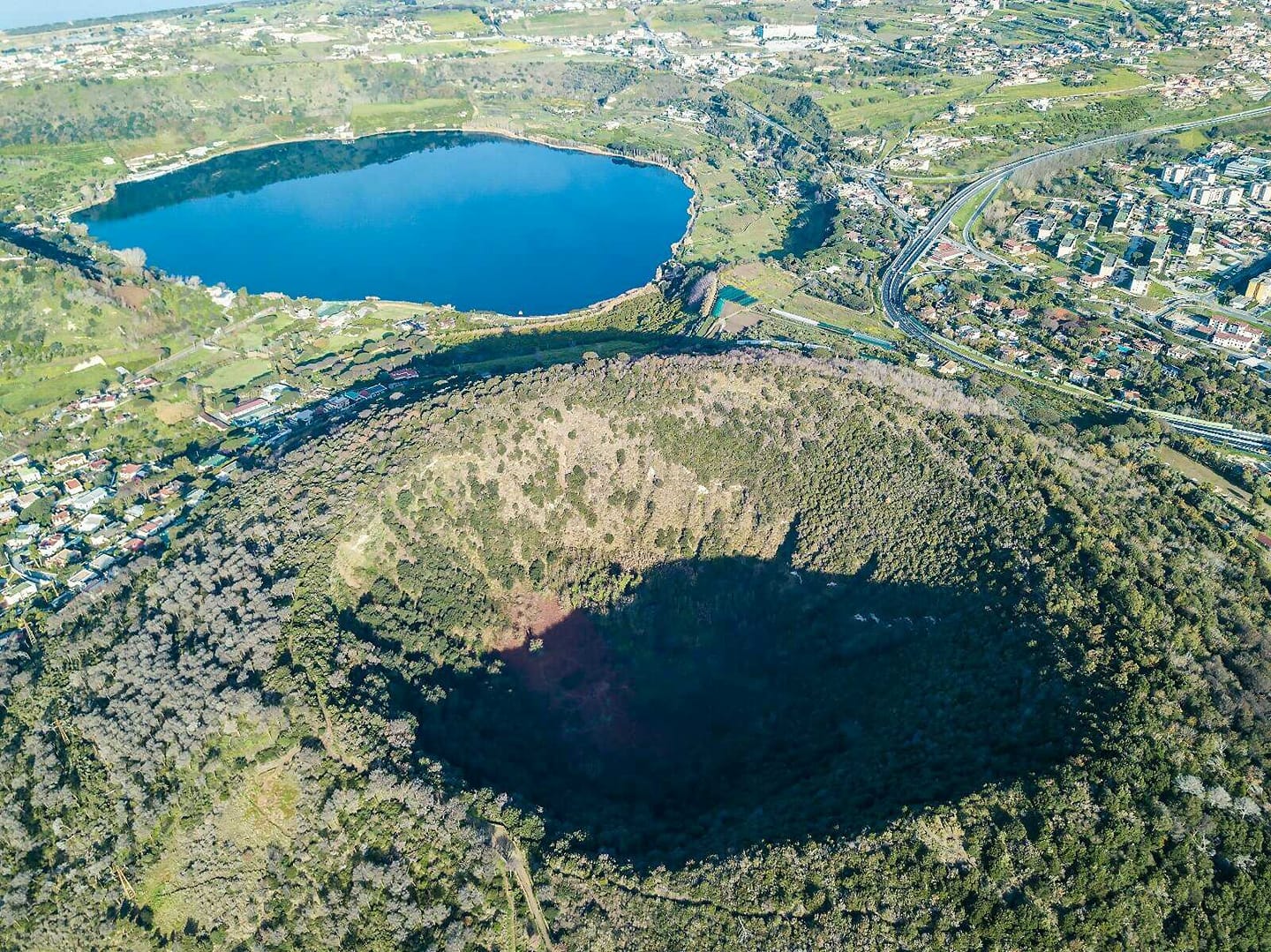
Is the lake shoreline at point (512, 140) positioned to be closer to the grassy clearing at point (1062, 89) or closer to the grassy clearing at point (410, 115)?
the grassy clearing at point (410, 115)

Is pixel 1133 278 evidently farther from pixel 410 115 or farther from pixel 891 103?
pixel 410 115

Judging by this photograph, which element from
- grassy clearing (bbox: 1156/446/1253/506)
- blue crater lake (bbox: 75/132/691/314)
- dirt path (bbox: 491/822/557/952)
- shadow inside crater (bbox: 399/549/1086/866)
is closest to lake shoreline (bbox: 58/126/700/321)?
blue crater lake (bbox: 75/132/691/314)

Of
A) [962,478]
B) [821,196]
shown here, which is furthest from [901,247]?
[962,478]

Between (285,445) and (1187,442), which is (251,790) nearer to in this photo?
(285,445)

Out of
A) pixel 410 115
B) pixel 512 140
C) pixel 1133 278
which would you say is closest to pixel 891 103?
pixel 512 140

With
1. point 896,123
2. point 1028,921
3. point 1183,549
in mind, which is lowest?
point 1028,921

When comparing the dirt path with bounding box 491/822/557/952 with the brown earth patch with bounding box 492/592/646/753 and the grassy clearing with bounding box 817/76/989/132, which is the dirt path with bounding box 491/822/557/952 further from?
the grassy clearing with bounding box 817/76/989/132
